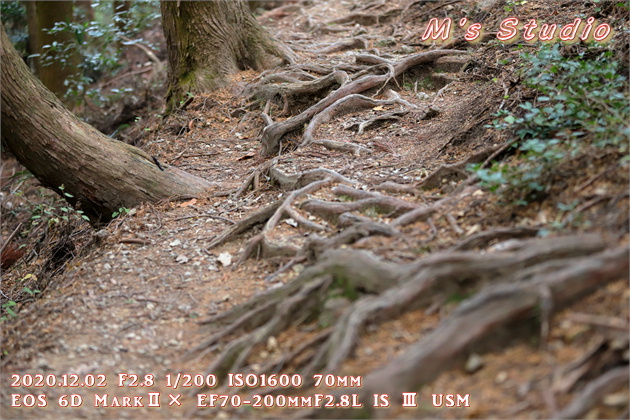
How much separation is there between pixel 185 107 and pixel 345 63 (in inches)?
91.3

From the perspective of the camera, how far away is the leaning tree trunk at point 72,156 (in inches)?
Answer: 212

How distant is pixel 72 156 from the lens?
563 centimetres

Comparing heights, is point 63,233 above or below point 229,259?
above

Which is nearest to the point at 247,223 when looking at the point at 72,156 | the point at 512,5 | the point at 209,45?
the point at 72,156

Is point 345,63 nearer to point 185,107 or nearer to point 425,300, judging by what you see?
point 185,107

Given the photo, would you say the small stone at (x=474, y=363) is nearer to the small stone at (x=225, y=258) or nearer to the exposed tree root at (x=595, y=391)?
the exposed tree root at (x=595, y=391)

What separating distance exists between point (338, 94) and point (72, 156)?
10.3 ft

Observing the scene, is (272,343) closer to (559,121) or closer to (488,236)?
(488,236)

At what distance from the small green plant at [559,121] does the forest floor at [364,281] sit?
120 millimetres

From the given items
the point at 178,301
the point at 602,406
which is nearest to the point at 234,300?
the point at 178,301

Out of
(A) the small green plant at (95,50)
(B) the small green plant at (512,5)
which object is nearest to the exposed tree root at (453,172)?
(B) the small green plant at (512,5)

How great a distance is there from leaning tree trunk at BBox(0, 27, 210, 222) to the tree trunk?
17.9 ft

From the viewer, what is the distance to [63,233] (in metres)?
6.30

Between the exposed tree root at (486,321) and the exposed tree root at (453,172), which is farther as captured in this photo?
the exposed tree root at (453,172)
